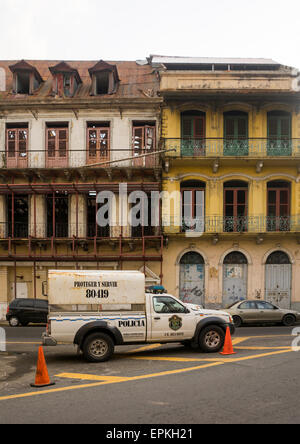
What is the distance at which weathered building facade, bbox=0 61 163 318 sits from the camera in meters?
22.1

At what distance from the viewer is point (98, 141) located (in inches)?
907

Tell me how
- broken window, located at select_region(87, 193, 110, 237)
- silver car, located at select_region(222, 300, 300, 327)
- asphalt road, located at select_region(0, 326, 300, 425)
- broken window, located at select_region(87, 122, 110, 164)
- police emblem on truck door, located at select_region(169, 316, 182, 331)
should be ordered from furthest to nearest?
broken window, located at select_region(87, 122, 110, 164) → broken window, located at select_region(87, 193, 110, 237) → silver car, located at select_region(222, 300, 300, 327) → police emblem on truck door, located at select_region(169, 316, 182, 331) → asphalt road, located at select_region(0, 326, 300, 425)

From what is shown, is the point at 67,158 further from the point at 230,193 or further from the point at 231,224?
the point at 231,224

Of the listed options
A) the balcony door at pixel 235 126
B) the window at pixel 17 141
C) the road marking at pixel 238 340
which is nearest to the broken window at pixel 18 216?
the window at pixel 17 141

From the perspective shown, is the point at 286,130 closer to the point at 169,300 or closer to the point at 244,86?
the point at 244,86

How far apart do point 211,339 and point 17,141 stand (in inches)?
683

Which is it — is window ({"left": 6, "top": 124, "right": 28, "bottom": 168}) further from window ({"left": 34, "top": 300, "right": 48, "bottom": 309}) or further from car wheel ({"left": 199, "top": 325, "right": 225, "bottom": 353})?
car wheel ({"left": 199, "top": 325, "right": 225, "bottom": 353})

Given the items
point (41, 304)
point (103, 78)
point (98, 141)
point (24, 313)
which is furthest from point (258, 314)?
point (103, 78)

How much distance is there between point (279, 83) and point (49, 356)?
61.0ft

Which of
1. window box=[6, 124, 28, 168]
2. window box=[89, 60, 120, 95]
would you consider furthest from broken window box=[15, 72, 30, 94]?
window box=[89, 60, 120, 95]

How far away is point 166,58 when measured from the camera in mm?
27047

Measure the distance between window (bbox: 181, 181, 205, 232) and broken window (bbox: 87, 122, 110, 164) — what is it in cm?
488

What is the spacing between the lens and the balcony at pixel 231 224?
2175 cm
